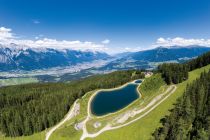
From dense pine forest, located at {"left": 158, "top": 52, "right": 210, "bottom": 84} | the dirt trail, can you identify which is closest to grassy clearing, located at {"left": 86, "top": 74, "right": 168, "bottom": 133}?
the dirt trail

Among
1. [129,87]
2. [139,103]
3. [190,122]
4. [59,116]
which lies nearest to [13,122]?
[59,116]

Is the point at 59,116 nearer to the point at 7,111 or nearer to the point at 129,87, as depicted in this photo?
the point at 7,111

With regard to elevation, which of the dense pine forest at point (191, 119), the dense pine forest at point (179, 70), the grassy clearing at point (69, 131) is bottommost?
the grassy clearing at point (69, 131)

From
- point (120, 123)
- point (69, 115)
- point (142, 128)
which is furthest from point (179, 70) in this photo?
point (69, 115)

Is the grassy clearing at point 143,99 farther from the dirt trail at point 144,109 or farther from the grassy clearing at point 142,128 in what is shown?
the grassy clearing at point 142,128

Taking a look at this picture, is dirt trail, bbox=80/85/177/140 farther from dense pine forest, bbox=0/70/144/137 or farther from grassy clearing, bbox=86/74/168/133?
dense pine forest, bbox=0/70/144/137

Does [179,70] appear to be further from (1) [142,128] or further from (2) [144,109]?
(1) [142,128]

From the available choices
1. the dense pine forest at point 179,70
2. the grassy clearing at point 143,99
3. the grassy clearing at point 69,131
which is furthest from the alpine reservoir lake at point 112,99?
the dense pine forest at point 179,70
